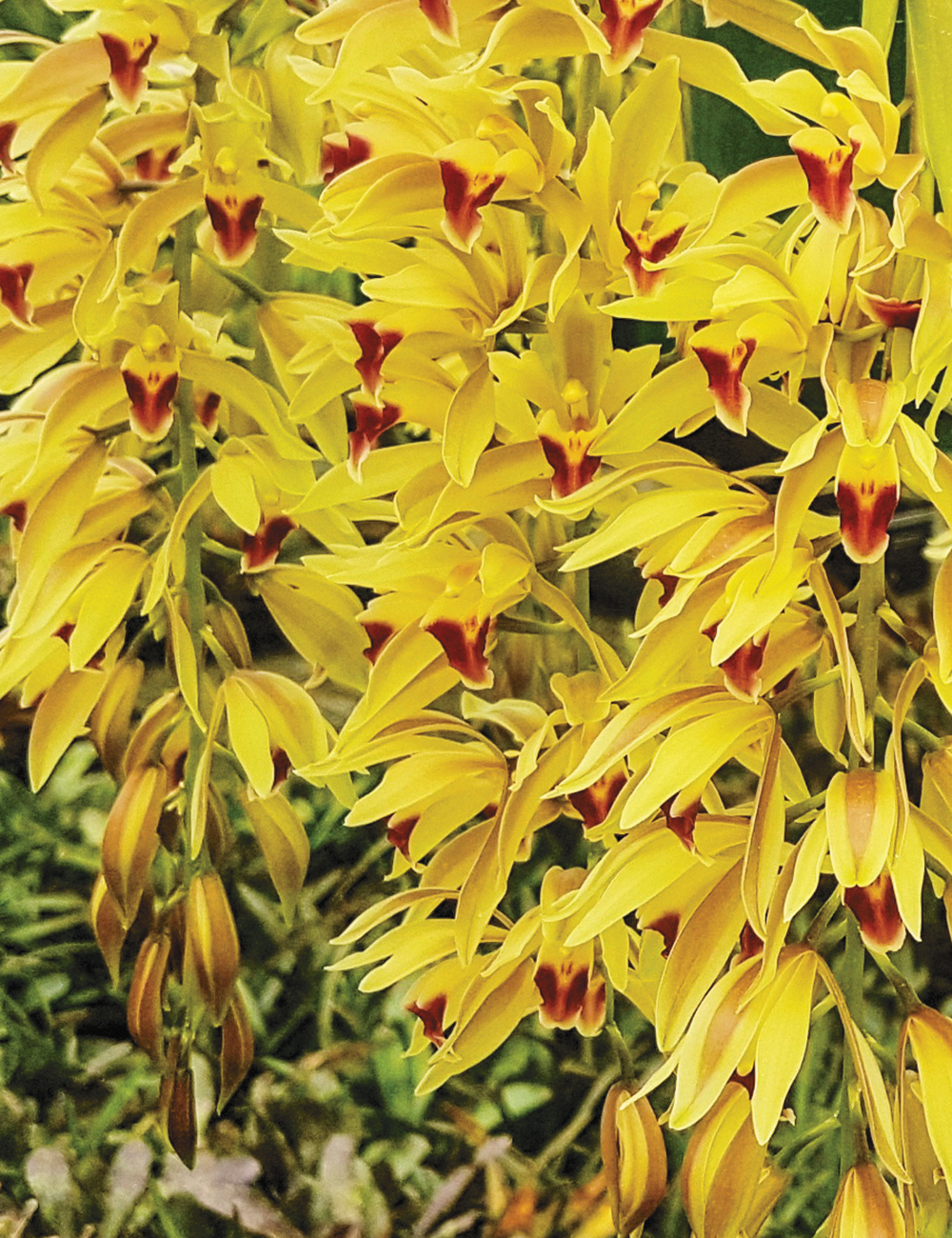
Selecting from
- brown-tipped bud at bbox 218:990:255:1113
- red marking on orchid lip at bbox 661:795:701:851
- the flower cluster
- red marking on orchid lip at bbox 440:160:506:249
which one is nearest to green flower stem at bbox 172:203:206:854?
the flower cluster

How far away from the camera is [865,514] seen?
0.60m

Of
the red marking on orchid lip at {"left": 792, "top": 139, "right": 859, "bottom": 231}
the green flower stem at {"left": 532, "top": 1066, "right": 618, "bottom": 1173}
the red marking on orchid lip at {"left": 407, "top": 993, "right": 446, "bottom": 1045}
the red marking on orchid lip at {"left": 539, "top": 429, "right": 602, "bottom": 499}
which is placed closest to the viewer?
the red marking on orchid lip at {"left": 792, "top": 139, "right": 859, "bottom": 231}

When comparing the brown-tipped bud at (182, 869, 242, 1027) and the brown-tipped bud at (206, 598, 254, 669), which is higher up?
the brown-tipped bud at (206, 598, 254, 669)

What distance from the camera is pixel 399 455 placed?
2.60ft

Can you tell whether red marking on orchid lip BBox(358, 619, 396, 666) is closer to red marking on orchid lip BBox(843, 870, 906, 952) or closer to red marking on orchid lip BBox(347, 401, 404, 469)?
red marking on orchid lip BBox(347, 401, 404, 469)

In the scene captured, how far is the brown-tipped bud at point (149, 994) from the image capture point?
0.88 metres

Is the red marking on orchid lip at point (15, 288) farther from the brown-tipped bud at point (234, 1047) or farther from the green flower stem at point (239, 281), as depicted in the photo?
the brown-tipped bud at point (234, 1047)

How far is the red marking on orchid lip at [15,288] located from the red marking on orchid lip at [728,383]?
1.23 ft

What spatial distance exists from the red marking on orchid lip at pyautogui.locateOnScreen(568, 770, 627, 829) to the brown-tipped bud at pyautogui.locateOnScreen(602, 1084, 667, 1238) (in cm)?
18

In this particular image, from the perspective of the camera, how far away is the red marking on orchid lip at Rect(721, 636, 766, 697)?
2.06ft

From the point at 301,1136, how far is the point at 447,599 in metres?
0.53

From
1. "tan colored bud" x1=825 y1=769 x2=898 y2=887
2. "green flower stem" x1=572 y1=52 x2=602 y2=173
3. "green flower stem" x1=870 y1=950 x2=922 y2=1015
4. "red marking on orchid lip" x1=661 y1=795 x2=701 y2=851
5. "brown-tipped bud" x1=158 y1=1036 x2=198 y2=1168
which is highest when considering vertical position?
"green flower stem" x1=572 y1=52 x2=602 y2=173

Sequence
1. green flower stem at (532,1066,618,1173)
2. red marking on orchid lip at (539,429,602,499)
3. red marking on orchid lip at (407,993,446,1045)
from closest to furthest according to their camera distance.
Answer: red marking on orchid lip at (539,429,602,499) → red marking on orchid lip at (407,993,446,1045) → green flower stem at (532,1066,618,1173)

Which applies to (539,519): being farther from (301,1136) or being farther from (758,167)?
(301,1136)
